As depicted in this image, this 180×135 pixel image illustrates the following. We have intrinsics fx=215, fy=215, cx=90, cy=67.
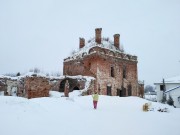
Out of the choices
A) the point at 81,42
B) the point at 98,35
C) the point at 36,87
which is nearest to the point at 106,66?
the point at 98,35

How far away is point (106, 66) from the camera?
2886 centimetres

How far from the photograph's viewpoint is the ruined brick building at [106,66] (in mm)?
28125

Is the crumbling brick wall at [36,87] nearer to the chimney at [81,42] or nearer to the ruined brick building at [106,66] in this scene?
the ruined brick building at [106,66]

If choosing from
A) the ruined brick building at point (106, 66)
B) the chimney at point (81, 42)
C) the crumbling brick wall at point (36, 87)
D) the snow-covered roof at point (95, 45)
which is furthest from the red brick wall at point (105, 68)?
the crumbling brick wall at point (36, 87)

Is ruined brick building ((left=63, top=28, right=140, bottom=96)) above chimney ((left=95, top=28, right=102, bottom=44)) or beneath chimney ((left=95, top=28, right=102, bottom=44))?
beneath

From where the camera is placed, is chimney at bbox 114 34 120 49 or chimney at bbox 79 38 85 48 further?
chimney at bbox 79 38 85 48

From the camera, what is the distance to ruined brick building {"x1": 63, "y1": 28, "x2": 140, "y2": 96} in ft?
92.3

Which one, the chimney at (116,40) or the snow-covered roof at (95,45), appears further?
the chimney at (116,40)

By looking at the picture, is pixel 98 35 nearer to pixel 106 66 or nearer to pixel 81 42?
pixel 81 42

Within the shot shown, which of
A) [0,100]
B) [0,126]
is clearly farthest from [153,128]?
[0,100]

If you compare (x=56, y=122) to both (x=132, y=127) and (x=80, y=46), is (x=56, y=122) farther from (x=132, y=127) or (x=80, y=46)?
(x=80, y=46)

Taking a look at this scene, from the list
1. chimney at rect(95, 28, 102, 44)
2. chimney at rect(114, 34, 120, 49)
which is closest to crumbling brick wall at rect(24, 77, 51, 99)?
chimney at rect(95, 28, 102, 44)

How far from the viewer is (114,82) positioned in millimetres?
29625

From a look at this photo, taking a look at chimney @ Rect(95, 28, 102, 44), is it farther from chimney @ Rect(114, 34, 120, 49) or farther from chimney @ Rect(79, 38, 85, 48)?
chimney @ Rect(79, 38, 85, 48)
